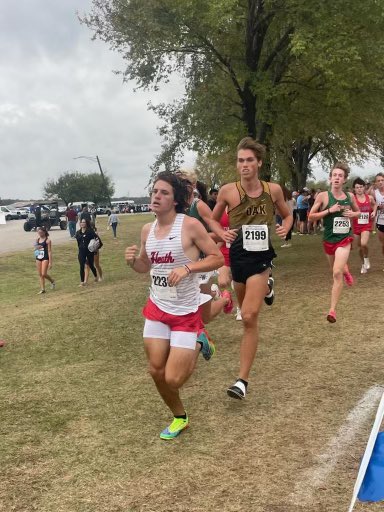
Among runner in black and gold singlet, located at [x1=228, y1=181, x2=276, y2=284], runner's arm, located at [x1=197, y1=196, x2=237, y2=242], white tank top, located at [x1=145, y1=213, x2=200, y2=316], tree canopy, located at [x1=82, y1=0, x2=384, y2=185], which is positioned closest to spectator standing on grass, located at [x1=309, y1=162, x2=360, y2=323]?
runner's arm, located at [x1=197, y1=196, x2=237, y2=242]

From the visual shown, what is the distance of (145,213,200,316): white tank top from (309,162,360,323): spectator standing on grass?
3.26m

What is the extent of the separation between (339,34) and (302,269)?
547 cm

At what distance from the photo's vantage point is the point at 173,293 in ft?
13.1

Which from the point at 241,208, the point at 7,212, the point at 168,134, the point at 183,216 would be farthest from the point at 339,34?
the point at 7,212

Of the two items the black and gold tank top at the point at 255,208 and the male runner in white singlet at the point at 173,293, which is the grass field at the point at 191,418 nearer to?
the male runner in white singlet at the point at 173,293

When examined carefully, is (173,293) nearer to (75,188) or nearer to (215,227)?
(215,227)

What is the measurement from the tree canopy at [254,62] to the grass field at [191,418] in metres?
6.76

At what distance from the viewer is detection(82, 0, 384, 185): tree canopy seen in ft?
39.2

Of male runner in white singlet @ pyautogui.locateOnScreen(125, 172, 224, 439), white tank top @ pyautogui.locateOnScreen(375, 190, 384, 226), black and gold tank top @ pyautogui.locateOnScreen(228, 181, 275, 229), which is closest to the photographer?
male runner in white singlet @ pyautogui.locateOnScreen(125, 172, 224, 439)

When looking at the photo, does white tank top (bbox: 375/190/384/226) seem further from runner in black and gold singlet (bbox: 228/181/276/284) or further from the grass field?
runner in black and gold singlet (bbox: 228/181/276/284)

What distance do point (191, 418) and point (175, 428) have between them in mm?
358

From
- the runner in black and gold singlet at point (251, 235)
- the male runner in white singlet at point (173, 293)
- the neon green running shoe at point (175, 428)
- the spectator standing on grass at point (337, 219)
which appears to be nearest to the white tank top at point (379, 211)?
the spectator standing on grass at point (337, 219)

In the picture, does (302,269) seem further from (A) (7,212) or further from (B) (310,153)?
(A) (7,212)

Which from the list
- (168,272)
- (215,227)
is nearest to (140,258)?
(168,272)
